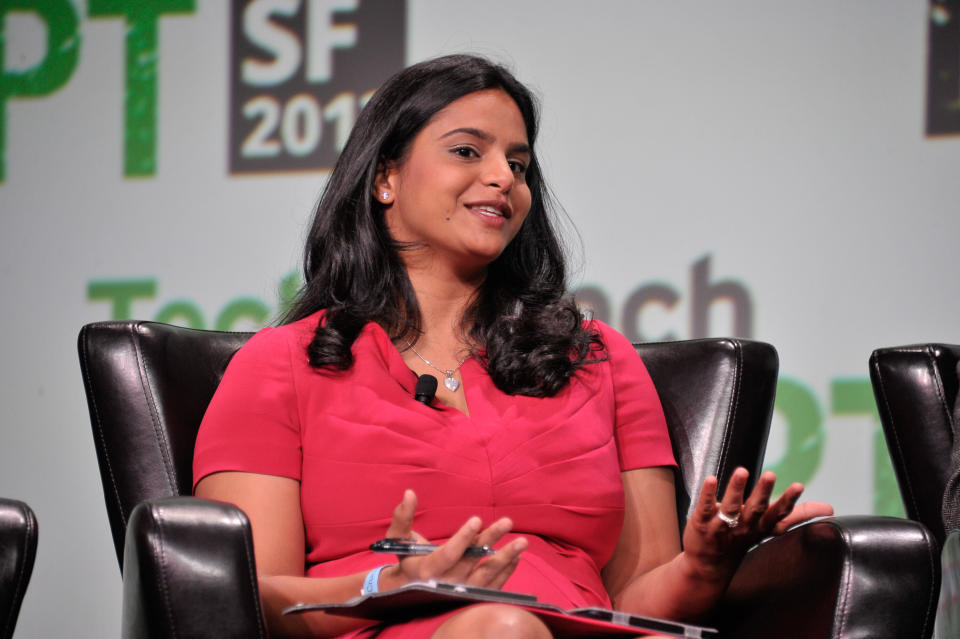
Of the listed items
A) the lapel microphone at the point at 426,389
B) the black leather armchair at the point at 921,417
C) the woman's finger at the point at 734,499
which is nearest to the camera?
the woman's finger at the point at 734,499

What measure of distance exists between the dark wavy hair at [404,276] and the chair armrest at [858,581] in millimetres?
480

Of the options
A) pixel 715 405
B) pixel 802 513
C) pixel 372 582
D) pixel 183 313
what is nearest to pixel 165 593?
pixel 372 582

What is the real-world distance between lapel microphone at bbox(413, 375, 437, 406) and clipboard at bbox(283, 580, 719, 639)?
39cm

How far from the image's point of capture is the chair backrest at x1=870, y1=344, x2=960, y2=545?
75.5 inches

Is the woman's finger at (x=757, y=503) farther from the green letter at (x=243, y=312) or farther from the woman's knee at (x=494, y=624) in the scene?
the green letter at (x=243, y=312)

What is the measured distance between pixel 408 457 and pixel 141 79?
6.34 ft

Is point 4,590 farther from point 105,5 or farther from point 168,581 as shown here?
point 105,5

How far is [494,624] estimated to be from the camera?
48.2 inches

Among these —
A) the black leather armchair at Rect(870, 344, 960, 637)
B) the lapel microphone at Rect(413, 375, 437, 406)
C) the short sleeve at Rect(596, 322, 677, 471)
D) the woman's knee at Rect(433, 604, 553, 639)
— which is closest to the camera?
the woman's knee at Rect(433, 604, 553, 639)

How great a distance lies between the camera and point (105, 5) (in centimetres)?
317

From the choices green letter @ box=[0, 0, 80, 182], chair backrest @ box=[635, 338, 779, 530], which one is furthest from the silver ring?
green letter @ box=[0, 0, 80, 182]

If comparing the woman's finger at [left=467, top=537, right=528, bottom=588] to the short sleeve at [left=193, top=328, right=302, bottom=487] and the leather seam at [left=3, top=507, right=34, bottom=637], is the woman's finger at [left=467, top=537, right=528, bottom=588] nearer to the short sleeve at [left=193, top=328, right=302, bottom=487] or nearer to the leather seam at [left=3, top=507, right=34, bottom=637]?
the short sleeve at [left=193, top=328, right=302, bottom=487]

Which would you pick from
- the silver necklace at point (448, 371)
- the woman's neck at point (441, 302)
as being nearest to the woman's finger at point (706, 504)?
the silver necklace at point (448, 371)

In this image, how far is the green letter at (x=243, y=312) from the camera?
299 cm
